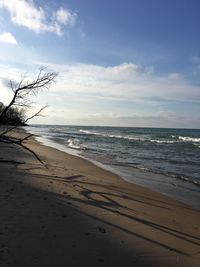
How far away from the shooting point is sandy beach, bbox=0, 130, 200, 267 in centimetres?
498

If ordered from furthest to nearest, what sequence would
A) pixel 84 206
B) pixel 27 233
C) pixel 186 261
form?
pixel 84 206, pixel 27 233, pixel 186 261

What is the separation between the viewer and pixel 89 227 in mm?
6250

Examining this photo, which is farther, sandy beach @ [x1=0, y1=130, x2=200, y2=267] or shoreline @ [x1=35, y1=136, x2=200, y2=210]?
shoreline @ [x1=35, y1=136, x2=200, y2=210]

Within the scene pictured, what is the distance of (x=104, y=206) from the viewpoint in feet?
26.2

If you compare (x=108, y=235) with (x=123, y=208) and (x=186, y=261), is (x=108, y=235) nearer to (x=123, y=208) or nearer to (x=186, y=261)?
(x=186, y=261)

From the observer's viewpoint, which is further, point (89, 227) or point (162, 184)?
point (162, 184)

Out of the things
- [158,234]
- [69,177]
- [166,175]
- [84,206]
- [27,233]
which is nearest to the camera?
[27,233]

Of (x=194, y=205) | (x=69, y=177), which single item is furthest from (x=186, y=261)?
(x=69, y=177)

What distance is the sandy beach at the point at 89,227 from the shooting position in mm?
4980

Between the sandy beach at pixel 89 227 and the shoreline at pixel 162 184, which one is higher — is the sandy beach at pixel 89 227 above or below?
above

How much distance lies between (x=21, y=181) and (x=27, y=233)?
14.3 ft

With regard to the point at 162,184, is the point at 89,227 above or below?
above

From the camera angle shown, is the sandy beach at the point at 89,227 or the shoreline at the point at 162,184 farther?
the shoreline at the point at 162,184

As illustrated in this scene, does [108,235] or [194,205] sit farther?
[194,205]
